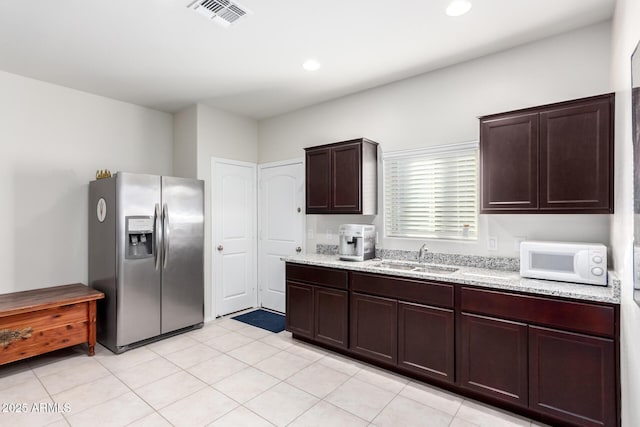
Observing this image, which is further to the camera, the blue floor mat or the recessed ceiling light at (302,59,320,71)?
the blue floor mat

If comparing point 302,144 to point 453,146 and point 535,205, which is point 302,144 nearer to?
point 453,146

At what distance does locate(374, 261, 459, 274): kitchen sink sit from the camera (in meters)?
2.83

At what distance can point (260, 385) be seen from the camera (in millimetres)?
2705

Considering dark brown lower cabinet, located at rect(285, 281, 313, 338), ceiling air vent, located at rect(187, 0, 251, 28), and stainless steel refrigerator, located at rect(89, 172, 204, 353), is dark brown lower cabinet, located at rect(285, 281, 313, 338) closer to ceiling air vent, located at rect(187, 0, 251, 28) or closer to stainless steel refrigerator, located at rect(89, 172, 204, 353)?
stainless steel refrigerator, located at rect(89, 172, 204, 353)

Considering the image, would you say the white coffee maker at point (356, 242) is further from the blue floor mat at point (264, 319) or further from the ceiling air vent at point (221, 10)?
the ceiling air vent at point (221, 10)

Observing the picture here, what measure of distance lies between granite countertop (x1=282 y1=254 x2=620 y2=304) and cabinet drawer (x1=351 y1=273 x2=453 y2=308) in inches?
2.2

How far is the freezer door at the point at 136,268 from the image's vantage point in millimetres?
3283

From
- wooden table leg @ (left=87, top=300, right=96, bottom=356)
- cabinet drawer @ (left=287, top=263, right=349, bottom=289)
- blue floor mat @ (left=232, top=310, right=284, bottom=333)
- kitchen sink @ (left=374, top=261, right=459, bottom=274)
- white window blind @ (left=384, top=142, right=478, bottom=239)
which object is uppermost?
white window blind @ (left=384, top=142, right=478, bottom=239)

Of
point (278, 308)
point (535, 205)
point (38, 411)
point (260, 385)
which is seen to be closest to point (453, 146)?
point (535, 205)

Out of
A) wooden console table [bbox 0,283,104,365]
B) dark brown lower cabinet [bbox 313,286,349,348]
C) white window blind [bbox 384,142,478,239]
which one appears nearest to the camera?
wooden console table [bbox 0,283,104,365]

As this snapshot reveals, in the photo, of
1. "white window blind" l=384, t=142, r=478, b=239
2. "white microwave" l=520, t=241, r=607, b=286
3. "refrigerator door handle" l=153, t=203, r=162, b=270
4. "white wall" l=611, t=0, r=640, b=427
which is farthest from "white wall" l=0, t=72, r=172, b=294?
"white wall" l=611, t=0, r=640, b=427

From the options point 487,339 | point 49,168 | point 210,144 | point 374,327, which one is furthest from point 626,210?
point 49,168

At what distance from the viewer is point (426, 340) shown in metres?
2.65

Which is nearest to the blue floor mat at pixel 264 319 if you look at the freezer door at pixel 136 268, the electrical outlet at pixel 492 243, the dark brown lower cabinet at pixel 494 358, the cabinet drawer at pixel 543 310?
the freezer door at pixel 136 268
